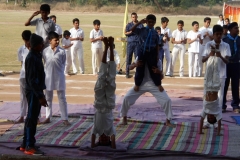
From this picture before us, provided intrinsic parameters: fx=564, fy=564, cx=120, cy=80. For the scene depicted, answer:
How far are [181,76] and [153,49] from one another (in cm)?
724

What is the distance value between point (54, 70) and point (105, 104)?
2.11 m

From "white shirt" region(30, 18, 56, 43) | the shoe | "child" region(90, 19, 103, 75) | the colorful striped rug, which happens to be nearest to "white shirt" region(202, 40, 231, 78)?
the colorful striped rug

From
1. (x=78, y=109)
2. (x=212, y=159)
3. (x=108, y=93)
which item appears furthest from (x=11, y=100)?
(x=212, y=159)

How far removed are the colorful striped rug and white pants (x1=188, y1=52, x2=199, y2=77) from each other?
6.94 metres

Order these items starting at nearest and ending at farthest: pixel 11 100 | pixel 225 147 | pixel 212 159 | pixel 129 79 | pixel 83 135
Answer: pixel 212 159 < pixel 225 147 < pixel 83 135 < pixel 11 100 < pixel 129 79

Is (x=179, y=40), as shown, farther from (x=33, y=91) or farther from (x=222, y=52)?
(x=33, y=91)

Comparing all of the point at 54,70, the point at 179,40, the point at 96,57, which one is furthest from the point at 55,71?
the point at 179,40

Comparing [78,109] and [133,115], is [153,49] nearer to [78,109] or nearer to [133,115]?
[133,115]

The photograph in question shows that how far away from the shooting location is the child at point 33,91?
758 cm

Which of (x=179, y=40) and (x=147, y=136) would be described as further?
(x=179, y=40)

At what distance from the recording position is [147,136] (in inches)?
348

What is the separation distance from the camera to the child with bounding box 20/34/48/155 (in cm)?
758

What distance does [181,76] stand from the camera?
54.2 feet

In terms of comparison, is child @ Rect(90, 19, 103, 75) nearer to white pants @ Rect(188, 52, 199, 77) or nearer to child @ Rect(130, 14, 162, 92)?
white pants @ Rect(188, 52, 199, 77)
